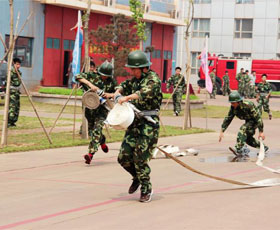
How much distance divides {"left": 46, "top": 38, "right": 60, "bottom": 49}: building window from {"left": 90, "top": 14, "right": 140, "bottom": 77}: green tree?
1.99m

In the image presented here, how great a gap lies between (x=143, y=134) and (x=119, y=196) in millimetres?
939

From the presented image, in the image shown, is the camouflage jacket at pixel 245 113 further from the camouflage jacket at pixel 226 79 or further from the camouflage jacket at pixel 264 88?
the camouflage jacket at pixel 226 79

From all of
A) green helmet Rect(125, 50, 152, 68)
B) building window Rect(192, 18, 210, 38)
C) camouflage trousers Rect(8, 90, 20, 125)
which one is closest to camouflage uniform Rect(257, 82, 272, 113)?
camouflage trousers Rect(8, 90, 20, 125)

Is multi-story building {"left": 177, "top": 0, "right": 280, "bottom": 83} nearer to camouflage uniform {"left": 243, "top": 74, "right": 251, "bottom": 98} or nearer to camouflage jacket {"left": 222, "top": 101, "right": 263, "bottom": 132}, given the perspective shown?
camouflage uniform {"left": 243, "top": 74, "right": 251, "bottom": 98}

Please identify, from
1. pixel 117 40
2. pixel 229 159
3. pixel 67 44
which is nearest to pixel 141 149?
pixel 229 159

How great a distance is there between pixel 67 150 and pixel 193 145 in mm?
3379

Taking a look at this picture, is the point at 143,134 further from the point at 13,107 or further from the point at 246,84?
the point at 246,84

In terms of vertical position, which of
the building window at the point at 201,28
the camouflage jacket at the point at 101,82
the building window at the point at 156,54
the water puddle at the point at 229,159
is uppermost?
the building window at the point at 201,28

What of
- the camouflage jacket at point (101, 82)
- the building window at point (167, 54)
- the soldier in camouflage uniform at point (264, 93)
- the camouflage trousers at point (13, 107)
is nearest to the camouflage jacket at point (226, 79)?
the building window at point (167, 54)

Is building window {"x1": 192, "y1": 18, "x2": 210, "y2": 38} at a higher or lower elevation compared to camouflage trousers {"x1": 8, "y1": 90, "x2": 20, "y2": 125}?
higher

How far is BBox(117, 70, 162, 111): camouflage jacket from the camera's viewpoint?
8.46 metres

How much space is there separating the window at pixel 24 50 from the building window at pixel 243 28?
1063 inches

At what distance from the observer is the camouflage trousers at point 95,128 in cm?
1229

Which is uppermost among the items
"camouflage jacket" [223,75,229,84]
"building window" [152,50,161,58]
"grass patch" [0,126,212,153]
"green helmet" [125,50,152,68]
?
"building window" [152,50,161,58]
